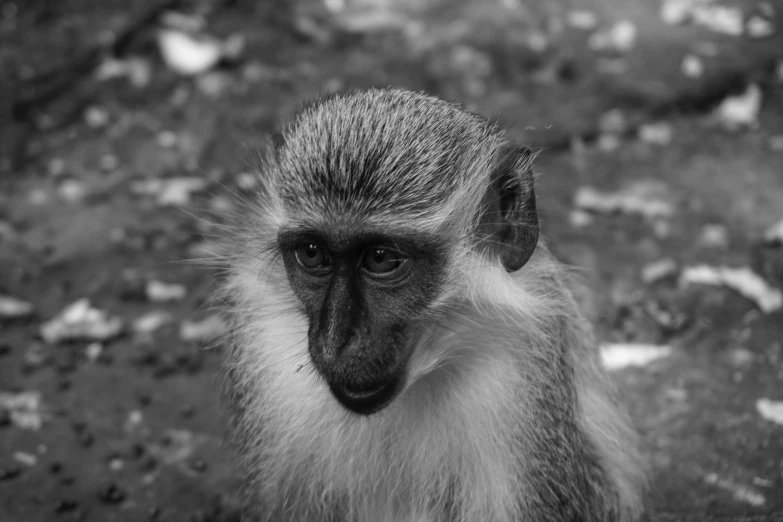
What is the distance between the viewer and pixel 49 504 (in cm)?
382

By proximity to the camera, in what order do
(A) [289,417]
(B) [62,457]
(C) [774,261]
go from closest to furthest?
(A) [289,417], (B) [62,457], (C) [774,261]

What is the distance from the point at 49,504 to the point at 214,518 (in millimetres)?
694

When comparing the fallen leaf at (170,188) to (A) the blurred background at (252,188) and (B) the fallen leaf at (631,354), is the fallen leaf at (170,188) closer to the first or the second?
(A) the blurred background at (252,188)

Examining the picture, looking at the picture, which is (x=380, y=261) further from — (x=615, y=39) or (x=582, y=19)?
(x=582, y=19)

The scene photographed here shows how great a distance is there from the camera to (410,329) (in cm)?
278

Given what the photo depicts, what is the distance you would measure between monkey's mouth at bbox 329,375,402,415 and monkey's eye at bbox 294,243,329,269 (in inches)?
16.1

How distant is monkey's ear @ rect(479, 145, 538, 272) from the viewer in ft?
9.26

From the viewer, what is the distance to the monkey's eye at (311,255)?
288 cm

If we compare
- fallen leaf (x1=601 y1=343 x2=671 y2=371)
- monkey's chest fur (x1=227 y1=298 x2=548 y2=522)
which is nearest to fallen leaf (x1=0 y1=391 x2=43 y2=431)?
monkey's chest fur (x1=227 y1=298 x2=548 y2=522)

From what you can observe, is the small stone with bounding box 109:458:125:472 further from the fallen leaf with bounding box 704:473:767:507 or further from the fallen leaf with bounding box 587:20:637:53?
the fallen leaf with bounding box 587:20:637:53

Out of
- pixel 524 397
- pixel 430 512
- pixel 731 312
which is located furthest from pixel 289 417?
pixel 731 312

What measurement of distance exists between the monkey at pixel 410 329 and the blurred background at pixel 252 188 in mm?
607

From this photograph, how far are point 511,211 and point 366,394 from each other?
733 millimetres

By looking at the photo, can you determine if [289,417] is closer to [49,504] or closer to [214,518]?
[214,518]
